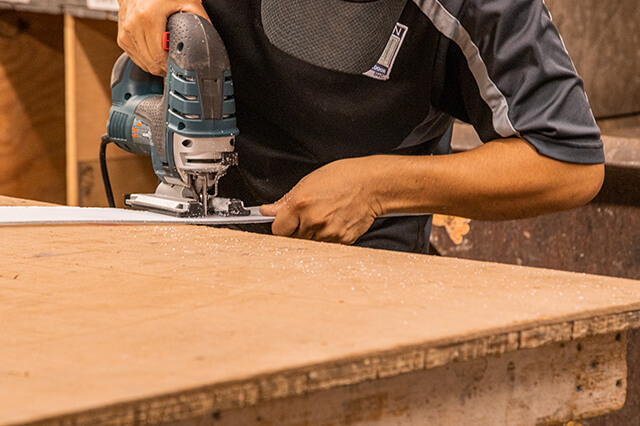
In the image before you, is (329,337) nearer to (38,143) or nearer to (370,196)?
(370,196)

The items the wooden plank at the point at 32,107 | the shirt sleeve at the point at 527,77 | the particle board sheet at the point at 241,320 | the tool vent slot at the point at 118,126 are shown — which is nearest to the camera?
the particle board sheet at the point at 241,320

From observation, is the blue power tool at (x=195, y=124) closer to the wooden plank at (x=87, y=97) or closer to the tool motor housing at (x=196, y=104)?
the tool motor housing at (x=196, y=104)

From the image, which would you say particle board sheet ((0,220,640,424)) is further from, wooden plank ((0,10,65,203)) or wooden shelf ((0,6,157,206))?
wooden plank ((0,10,65,203))

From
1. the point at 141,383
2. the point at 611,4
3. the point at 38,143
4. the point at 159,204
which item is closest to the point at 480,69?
the point at 159,204

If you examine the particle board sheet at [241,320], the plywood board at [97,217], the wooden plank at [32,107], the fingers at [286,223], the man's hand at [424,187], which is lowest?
the wooden plank at [32,107]

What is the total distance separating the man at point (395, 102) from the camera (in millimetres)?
1260

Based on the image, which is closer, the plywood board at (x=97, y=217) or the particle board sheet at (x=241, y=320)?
the particle board sheet at (x=241, y=320)

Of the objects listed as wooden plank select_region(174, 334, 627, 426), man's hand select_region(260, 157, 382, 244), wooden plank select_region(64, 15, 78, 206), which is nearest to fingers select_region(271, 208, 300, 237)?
man's hand select_region(260, 157, 382, 244)

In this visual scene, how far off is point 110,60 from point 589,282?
7.28 ft

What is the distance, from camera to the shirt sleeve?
1245 millimetres

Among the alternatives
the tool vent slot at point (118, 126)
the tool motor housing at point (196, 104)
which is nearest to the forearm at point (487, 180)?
the tool motor housing at point (196, 104)

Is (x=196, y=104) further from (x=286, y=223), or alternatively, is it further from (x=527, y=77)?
(x=527, y=77)

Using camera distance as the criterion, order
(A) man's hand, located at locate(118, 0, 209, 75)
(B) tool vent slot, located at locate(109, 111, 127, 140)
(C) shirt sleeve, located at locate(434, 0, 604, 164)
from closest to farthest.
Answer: (C) shirt sleeve, located at locate(434, 0, 604, 164)
(A) man's hand, located at locate(118, 0, 209, 75)
(B) tool vent slot, located at locate(109, 111, 127, 140)

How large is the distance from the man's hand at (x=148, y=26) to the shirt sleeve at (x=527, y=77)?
1.48 ft
